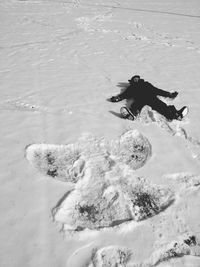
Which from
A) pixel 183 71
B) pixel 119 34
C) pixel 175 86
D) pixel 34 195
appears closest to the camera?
pixel 34 195

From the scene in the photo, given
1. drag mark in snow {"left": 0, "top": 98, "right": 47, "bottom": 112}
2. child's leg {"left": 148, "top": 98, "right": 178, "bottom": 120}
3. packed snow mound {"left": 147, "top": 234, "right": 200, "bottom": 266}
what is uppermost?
child's leg {"left": 148, "top": 98, "right": 178, "bottom": 120}

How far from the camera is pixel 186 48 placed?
330 inches

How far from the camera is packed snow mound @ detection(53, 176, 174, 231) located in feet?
9.31

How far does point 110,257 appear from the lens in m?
2.50

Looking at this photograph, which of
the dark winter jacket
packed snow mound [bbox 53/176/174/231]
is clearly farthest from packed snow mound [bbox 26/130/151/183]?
the dark winter jacket

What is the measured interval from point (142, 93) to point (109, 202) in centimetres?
242

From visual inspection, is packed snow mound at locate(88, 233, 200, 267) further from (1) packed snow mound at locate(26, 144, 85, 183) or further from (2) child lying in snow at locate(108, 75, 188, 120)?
(2) child lying in snow at locate(108, 75, 188, 120)

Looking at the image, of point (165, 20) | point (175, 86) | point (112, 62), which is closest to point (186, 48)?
point (112, 62)

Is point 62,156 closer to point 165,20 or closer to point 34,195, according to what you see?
point 34,195

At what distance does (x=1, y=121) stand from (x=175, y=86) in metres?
3.60

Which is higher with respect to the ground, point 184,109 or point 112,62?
point 184,109

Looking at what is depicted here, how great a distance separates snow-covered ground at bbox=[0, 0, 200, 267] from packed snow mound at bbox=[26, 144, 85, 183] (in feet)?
0.05

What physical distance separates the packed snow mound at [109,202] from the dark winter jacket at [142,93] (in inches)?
73.6

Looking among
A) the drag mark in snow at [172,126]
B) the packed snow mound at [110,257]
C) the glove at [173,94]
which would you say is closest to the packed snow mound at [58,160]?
the packed snow mound at [110,257]
